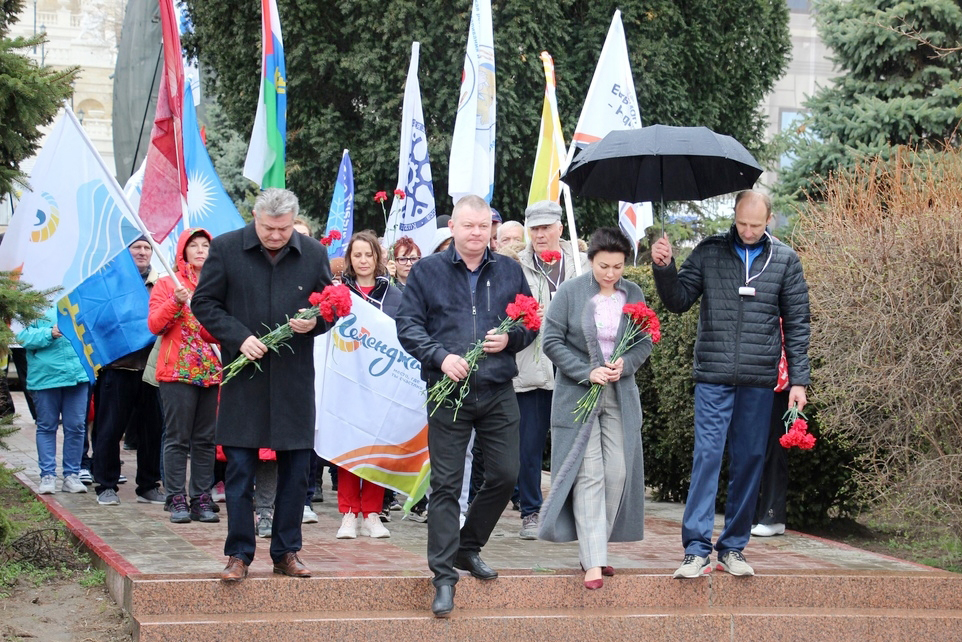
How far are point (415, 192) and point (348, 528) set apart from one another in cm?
411

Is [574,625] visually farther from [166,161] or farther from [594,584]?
[166,161]

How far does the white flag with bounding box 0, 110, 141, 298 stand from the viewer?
8.31m

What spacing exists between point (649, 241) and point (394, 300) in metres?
18.8

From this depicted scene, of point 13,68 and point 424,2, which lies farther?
point 424,2

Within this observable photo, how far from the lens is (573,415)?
21.5ft

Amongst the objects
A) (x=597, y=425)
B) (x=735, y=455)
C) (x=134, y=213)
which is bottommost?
(x=735, y=455)

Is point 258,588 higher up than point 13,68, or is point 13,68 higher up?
point 13,68

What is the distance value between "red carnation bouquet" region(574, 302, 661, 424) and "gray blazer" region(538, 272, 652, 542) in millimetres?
39

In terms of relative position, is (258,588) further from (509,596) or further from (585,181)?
(585,181)

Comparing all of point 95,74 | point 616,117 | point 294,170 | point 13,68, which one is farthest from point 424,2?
point 95,74

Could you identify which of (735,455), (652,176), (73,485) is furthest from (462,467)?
(73,485)

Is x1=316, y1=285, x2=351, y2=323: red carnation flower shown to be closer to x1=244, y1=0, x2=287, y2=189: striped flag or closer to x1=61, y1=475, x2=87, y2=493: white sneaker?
x1=244, y1=0, x2=287, y2=189: striped flag

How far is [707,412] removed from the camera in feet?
21.6

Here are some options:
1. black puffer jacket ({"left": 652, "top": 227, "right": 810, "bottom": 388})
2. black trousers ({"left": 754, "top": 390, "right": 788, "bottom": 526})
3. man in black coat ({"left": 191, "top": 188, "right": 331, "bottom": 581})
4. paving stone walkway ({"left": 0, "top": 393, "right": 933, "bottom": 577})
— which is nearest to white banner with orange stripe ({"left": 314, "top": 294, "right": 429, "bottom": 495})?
paving stone walkway ({"left": 0, "top": 393, "right": 933, "bottom": 577})
